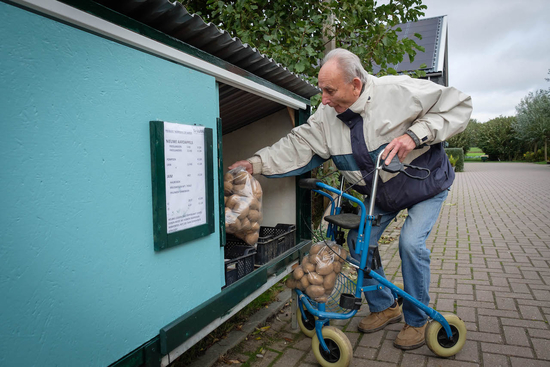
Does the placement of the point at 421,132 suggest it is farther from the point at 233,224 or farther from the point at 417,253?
the point at 233,224

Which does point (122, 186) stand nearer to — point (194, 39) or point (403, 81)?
point (194, 39)

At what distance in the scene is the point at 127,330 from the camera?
5.68ft

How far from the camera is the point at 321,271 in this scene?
2664 mm

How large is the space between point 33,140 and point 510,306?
3.88 meters

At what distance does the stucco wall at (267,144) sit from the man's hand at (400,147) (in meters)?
1.32

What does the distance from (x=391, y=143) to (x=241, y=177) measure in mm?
1108

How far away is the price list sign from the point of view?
1941 millimetres

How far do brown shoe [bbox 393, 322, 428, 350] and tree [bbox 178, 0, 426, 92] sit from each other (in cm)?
369

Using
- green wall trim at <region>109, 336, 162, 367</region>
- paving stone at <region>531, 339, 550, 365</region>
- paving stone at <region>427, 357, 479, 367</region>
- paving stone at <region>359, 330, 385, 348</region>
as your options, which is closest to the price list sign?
green wall trim at <region>109, 336, 162, 367</region>

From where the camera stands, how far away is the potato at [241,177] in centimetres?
297

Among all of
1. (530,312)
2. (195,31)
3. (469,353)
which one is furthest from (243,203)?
(530,312)

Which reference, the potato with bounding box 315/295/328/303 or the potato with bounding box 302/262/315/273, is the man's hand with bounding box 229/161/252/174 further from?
the potato with bounding box 315/295/328/303

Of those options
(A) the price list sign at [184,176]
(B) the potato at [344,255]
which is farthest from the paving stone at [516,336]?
(A) the price list sign at [184,176]

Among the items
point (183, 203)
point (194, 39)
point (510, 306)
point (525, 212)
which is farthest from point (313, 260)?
point (525, 212)
